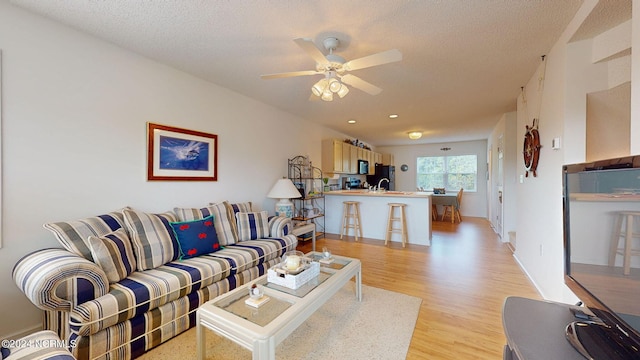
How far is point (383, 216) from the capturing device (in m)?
4.79

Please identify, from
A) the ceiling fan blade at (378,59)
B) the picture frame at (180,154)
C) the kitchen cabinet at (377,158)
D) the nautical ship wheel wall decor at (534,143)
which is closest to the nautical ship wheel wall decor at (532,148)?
the nautical ship wheel wall decor at (534,143)

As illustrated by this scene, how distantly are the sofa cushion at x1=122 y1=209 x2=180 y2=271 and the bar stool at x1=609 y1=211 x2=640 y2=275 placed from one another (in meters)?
2.78

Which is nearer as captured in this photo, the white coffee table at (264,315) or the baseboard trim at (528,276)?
the white coffee table at (264,315)

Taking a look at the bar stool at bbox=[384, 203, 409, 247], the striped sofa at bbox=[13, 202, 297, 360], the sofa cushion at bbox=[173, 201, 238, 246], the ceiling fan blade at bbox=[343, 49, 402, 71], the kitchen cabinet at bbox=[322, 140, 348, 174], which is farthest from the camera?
the kitchen cabinet at bbox=[322, 140, 348, 174]

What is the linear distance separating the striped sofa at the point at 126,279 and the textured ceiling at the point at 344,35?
1.57m

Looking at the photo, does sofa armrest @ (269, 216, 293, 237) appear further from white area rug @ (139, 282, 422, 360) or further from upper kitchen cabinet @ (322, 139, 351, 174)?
upper kitchen cabinet @ (322, 139, 351, 174)

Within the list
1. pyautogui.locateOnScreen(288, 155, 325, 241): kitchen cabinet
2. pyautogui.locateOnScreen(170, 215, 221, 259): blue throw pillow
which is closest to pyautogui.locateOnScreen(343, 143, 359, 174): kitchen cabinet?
pyautogui.locateOnScreen(288, 155, 325, 241): kitchen cabinet

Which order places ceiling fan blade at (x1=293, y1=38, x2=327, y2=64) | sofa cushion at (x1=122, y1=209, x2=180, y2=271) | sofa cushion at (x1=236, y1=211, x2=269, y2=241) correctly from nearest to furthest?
ceiling fan blade at (x1=293, y1=38, x2=327, y2=64) < sofa cushion at (x1=122, y1=209, x2=180, y2=271) < sofa cushion at (x1=236, y1=211, x2=269, y2=241)

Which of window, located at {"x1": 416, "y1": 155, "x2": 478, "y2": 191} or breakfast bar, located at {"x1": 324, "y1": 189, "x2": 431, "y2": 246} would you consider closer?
breakfast bar, located at {"x1": 324, "y1": 189, "x2": 431, "y2": 246}

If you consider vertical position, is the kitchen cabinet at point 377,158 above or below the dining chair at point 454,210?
above

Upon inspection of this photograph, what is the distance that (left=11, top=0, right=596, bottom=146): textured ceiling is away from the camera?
1.74 meters

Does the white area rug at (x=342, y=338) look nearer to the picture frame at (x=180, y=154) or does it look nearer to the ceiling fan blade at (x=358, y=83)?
the picture frame at (x=180, y=154)

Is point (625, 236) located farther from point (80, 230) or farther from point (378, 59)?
point (80, 230)

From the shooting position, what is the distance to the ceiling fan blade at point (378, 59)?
1.72 m
